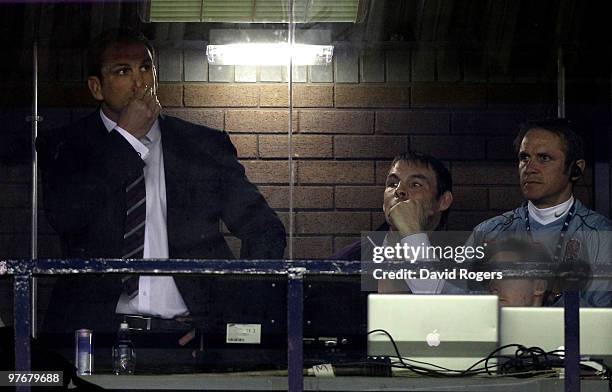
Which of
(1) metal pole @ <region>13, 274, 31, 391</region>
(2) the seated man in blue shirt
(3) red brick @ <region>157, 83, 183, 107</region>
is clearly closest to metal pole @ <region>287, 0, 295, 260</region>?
Result: (3) red brick @ <region>157, 83, 183, 107</region>

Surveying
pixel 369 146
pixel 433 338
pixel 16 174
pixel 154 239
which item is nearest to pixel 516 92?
pixel 369 146

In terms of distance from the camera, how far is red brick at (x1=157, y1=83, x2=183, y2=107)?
572 cm

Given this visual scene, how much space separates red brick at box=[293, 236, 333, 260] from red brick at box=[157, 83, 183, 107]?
82 cm

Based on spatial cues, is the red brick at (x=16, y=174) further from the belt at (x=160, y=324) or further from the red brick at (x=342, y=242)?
the red brick at (x=342, y=242)

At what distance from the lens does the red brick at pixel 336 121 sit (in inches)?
224

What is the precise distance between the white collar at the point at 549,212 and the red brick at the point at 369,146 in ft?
2.11

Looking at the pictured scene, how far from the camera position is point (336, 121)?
5695 millimetres

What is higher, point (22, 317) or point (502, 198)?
point (502, 198)

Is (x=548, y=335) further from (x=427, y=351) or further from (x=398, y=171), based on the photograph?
(x=398, y=171)

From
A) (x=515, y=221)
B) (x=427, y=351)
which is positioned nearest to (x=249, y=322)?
(x=427, y=351)

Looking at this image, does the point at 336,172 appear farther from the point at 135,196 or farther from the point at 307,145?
the point at 135,196

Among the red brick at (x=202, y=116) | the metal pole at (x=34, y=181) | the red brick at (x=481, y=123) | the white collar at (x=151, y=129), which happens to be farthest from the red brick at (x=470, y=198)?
the metal pole at (x=34, y=181)

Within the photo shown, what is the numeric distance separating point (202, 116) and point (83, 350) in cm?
118

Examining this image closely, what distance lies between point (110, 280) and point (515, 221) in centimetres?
187
